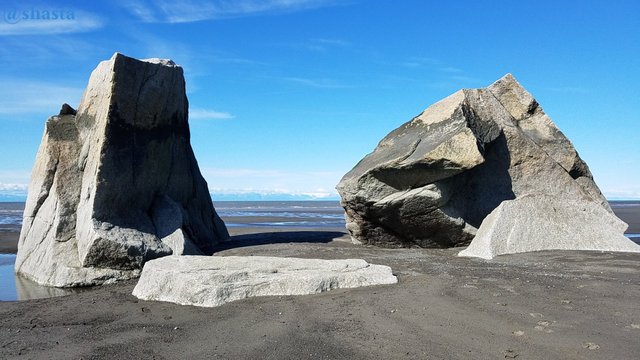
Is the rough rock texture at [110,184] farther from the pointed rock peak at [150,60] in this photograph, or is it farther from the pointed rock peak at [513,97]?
the pointed rock peak at [513,97]

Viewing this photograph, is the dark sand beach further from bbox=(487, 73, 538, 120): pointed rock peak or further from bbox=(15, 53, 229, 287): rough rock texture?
bbox=(487, 73, 538, 120): pointed rock peak

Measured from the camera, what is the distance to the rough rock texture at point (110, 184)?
9016mm

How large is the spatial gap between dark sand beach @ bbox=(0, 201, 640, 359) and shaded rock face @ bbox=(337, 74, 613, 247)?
11.1 ft

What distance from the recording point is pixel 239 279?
6391mm

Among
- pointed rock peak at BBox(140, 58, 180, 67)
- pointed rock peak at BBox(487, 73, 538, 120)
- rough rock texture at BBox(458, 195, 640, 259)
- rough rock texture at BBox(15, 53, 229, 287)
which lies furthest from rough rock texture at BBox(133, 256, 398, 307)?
pointed rock peak at BBox(487, 73, 538, 120)

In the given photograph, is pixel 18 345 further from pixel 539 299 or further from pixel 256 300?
pixel 539 299

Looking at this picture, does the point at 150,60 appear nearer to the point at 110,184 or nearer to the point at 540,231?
the point at 110,184

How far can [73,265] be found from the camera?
899cm

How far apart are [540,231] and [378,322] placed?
566cm

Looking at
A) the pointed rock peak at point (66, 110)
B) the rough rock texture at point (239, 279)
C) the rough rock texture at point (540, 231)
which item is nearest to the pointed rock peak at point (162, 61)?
the pointed rock peak at point (66, 110)

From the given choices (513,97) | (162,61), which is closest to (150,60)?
(162,61)

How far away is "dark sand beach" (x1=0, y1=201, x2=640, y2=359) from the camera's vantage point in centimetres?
440

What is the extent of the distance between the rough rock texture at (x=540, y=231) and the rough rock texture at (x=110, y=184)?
5.53 m

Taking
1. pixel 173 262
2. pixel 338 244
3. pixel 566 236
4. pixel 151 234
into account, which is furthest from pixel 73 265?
pixel 566 236
